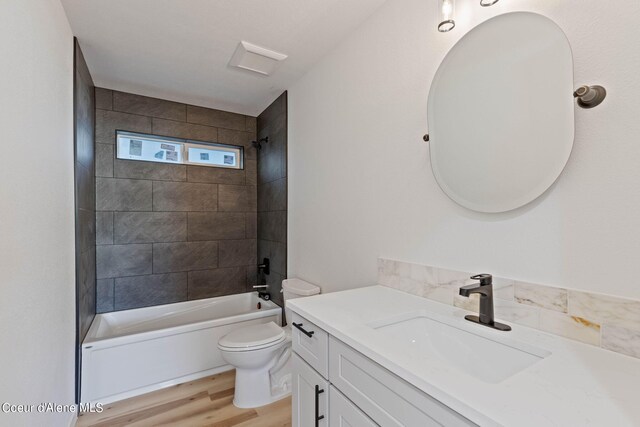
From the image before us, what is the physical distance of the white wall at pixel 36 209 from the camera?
3.24ft

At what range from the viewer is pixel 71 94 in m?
1.89

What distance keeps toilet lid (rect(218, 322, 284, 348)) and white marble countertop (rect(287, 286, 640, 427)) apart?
1172 millimetres

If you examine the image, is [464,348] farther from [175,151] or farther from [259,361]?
[175,151]

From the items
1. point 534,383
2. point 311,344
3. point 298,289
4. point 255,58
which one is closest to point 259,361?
point 298,289

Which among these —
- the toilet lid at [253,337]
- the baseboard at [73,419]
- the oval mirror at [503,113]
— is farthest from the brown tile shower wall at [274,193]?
the oval mirror at [503,113]

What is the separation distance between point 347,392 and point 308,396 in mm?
305

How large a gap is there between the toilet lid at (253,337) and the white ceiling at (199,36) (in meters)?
2.08

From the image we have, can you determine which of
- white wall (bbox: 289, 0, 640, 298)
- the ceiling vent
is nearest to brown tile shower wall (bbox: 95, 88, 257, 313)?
white wall (bbox: 289, 0, 640, 298)

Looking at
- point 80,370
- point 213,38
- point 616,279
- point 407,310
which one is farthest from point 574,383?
point 80,370

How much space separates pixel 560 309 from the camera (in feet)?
3.05

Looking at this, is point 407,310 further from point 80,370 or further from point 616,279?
point 80,370

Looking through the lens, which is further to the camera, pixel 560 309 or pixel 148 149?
pixel 148 149

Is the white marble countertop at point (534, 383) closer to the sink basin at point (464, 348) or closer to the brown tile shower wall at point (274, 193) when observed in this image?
the sink basin at point (464, 348)

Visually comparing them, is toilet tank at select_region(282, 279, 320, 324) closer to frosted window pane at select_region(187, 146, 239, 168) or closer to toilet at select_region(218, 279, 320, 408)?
toilet at select_region(218, 279, 320, 408)
